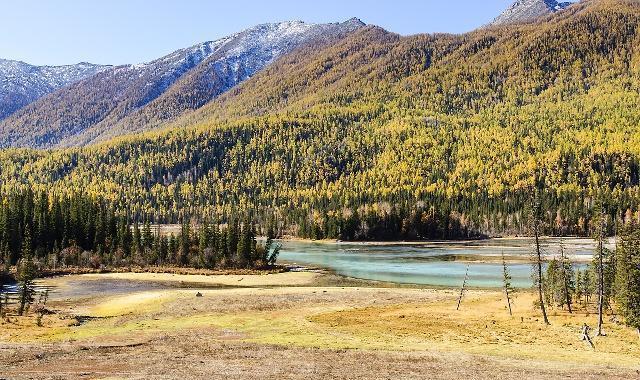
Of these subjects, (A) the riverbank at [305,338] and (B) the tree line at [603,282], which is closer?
(A) the riverbank at [305,338]

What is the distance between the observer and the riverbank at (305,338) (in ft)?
116

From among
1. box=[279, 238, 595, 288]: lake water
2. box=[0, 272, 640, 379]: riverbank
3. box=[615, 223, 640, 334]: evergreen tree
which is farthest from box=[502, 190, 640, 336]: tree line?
box=[279, 238, 595, 288]: lake water

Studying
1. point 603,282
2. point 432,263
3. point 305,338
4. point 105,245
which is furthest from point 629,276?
point 105,245

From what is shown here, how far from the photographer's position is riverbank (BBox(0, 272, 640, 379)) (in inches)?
1393

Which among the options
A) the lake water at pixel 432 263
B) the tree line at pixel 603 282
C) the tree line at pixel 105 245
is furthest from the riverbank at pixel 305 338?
the tree line at pixel 105 245

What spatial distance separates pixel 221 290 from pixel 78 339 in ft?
127

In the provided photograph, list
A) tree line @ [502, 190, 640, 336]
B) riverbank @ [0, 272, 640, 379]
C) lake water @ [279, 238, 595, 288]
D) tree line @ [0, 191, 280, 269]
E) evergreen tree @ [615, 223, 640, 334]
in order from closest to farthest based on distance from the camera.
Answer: riverbank @ [0, 272, 640, 379], evergreen tree @ [615, 223, 640, 334], tree line @ [502, 190, 640, 336], lake water @ [279, 238, 595, 288], tree line @ [0, 191, 280, 269]

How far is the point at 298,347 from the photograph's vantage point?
139 ft

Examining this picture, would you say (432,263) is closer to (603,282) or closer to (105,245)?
(603,282)

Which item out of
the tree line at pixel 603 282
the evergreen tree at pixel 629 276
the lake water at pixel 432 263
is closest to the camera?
the evergreen tree at pixel 629 276

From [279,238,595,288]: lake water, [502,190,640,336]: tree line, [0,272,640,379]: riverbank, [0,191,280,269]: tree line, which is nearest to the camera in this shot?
[0,272,640,379]: riverbank

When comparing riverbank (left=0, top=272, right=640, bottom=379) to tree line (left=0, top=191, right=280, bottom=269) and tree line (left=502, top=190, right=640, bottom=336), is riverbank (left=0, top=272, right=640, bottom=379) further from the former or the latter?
tree line (left=0, top=191, right=280, bottom=269)

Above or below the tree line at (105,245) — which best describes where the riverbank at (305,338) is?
below

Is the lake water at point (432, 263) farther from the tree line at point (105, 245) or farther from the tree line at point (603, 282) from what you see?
the tree line at point (105, 245)
